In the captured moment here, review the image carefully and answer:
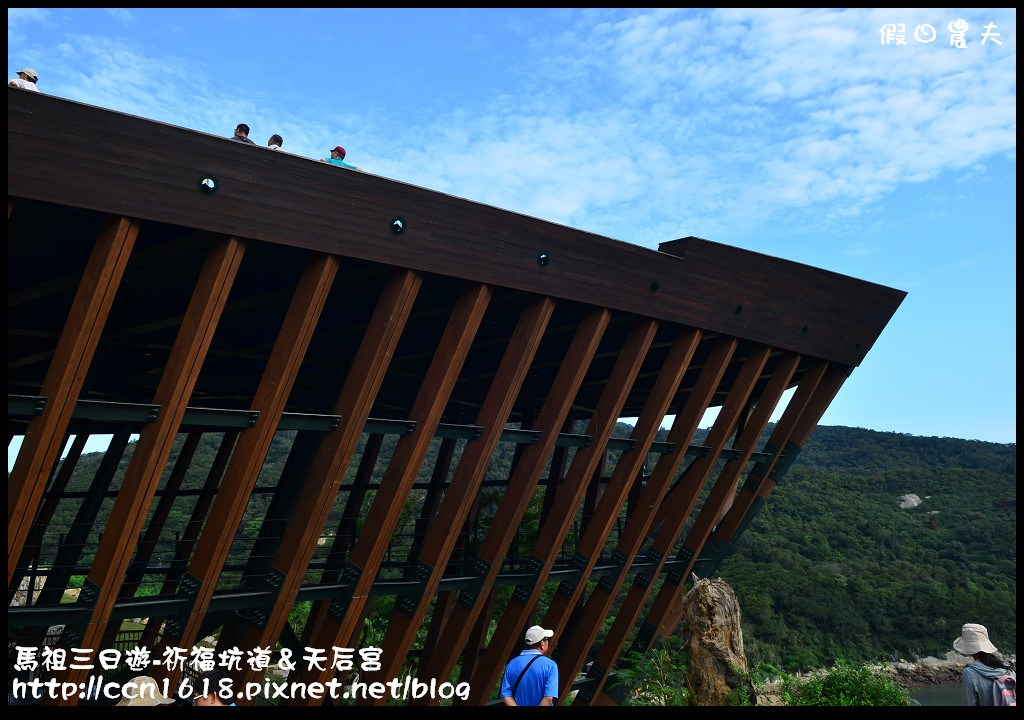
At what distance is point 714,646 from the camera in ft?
55.1

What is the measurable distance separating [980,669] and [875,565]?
55.8 metres

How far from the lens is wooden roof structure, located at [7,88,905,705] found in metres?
8.99

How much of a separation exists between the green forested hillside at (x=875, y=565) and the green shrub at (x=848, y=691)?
30.4 meters

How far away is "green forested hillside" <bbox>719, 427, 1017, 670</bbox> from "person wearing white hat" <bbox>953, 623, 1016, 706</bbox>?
1556 inches

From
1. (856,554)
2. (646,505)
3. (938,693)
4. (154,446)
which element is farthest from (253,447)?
(856,554)

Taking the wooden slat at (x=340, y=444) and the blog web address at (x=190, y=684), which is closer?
the blog web address at (x=190, y=684)

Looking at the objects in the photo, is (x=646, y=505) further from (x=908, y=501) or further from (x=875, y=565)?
(x=908, y=501)

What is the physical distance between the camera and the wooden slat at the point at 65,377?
28.4 feet

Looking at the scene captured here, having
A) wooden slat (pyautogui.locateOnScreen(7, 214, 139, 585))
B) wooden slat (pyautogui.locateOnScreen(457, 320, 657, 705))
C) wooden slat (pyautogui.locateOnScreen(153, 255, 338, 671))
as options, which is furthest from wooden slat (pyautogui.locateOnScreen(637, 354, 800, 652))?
wooden slat (pyautogui.locateOnScreen(7, 214, 139, 585))

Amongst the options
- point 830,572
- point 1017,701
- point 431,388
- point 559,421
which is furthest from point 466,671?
point 830,572

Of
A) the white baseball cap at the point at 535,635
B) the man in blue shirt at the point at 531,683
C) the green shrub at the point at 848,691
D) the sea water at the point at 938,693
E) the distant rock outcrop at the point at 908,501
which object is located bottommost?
the man in blue shirt at the point at 531,683

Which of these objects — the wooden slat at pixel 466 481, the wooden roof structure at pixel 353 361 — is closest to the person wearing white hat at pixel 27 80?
the wooden roof structure at pixel 353 361

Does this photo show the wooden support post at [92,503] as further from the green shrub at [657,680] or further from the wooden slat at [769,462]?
the wooden slat at [769,462]

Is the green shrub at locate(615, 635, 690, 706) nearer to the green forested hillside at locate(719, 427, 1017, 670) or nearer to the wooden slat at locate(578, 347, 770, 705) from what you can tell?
the wooden slat at locate(578, 347, 770, 705)
